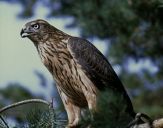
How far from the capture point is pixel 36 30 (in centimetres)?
807

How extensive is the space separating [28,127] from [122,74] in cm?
867

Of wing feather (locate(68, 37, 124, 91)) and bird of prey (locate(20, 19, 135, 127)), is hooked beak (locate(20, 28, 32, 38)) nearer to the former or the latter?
bird of prey (locate(20, 19, 135, 127))

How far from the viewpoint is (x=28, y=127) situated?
534 centimetres

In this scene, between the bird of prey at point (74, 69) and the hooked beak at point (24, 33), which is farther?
the hooked beak at point (24, 33)

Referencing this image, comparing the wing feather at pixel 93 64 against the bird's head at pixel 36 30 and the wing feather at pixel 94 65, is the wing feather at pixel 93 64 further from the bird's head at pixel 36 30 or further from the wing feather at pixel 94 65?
the bird's head at pixel 36 30

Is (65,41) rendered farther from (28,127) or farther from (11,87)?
(11,87)

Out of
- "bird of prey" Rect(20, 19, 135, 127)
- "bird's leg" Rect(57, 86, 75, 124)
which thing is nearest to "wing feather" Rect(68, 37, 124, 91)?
"bird of prey" Rect(20, 19, 135, 127)

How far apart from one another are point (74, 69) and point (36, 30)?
0.89m

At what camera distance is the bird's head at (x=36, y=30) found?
7916mm

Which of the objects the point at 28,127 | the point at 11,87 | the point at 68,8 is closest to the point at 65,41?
the point at 28,127

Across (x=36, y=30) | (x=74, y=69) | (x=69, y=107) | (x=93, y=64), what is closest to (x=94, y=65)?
(x=93, y=64)

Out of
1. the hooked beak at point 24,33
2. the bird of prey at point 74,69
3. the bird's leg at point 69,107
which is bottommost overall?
the bird's leg at point 69,107

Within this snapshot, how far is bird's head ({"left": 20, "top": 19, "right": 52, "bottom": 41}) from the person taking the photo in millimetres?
7916

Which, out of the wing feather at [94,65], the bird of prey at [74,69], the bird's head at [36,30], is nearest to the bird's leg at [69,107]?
the bird of prey at [74,69]
